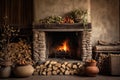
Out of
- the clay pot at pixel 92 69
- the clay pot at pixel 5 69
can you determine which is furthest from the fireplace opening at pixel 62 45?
the clay pot at pixel 5 69

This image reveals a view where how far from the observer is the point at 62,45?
26.8 feet

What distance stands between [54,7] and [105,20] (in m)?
1.90

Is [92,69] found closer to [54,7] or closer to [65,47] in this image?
[65,47]

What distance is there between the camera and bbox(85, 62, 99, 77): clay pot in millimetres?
6863

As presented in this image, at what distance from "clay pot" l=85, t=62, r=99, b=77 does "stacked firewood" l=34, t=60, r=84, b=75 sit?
1.19ft

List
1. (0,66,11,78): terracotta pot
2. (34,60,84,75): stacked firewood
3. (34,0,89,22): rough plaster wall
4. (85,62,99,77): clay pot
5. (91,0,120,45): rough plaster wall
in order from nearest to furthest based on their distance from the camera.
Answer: (0,66,11,78): terracotta pot
(85,62,99,77): clay pot
(34,60,84,75): stacked firewood
(34,0,89,22): rough plaster wall
(91,0,120,45): rough plaster wall

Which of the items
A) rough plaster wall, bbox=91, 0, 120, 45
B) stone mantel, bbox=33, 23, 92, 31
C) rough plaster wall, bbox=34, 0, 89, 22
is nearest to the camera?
stone mantel, bbox=33, 23, 92, 31

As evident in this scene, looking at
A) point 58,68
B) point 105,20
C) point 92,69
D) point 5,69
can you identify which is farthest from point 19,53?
point 105,20

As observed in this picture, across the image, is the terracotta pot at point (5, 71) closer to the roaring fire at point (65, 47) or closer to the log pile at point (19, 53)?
the log pile at point (19, 53)

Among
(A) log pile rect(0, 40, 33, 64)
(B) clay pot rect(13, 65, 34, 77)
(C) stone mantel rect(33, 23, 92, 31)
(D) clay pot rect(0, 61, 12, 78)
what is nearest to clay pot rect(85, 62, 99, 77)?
(C) stone mantel rect(33, 23, 92, 31)

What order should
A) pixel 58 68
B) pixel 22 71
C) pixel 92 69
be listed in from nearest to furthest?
pixel 22 71
pixel 92 69
pixel 58 68

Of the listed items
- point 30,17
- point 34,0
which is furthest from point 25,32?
point 34,0

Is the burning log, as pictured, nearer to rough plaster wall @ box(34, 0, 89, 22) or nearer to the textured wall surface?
the textured wall surface

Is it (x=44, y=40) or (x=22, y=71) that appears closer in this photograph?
(x=22, y=71)
